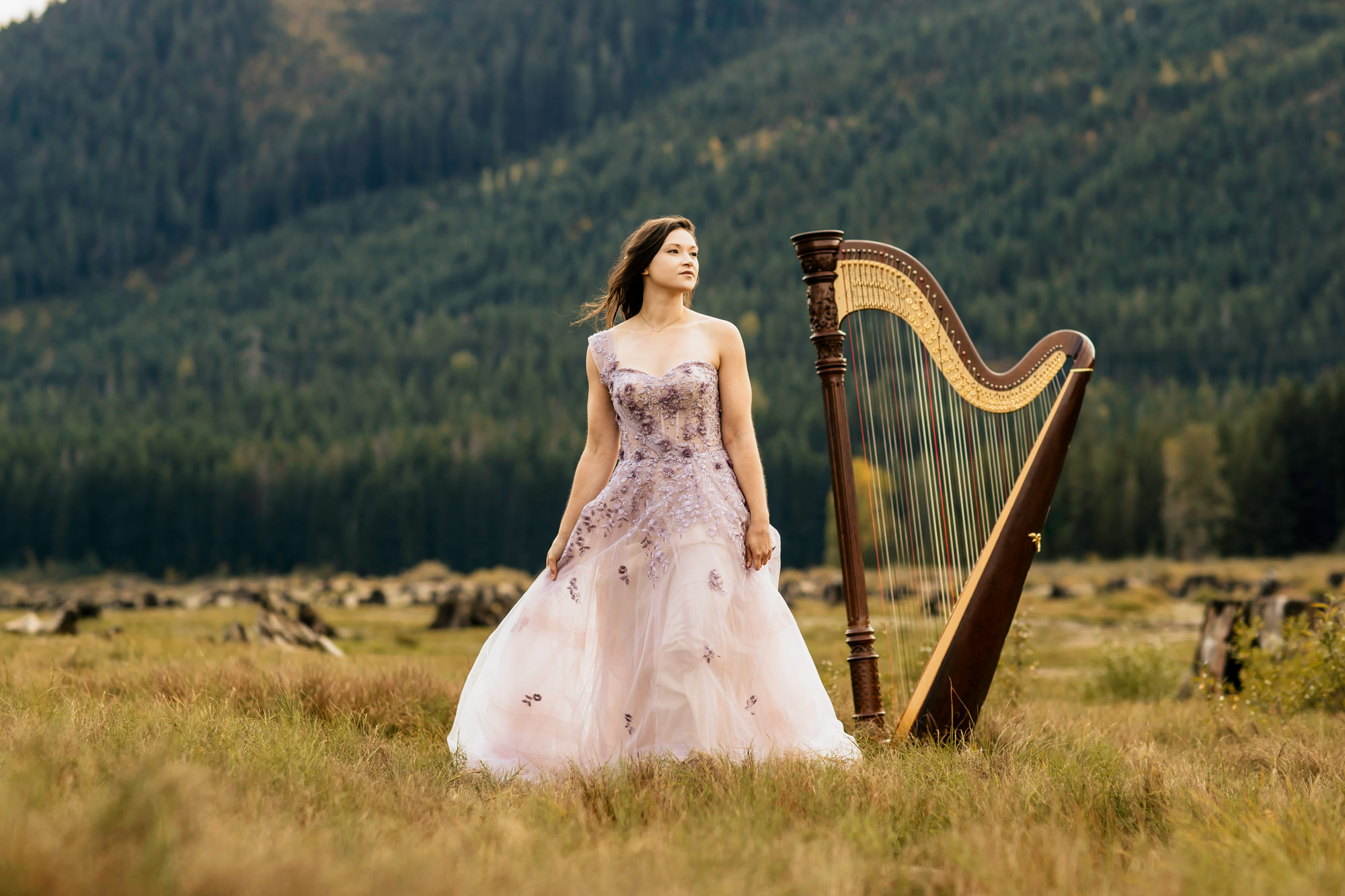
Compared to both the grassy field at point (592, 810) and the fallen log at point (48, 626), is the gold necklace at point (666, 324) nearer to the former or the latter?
the grassy field at point (592, 810)

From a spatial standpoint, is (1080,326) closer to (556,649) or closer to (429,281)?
(429,281)

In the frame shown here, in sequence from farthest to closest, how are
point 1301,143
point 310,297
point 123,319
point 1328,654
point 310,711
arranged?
point 310,297
point 123,319
point 1301,143
point 1328,654
point 310,711

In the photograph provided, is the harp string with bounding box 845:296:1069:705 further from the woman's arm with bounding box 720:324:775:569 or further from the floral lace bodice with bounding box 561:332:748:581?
the floral lace bodice with bounding box 561:332:748:581

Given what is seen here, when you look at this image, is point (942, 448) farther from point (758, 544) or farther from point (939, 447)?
point (758, 544)

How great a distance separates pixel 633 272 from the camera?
17.7ft

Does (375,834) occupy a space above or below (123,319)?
below

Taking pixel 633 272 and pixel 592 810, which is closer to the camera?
pixel 592 810

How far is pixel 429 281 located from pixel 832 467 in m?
192

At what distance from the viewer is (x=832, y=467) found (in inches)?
228

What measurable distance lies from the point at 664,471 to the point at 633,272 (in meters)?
0.91

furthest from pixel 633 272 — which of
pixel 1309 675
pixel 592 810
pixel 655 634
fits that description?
pixel 1309 675

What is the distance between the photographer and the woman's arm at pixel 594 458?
5.29 metres

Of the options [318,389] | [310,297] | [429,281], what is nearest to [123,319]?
[310,297]

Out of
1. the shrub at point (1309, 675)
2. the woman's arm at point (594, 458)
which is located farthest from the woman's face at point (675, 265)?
the shrub at point (1309, 675)
